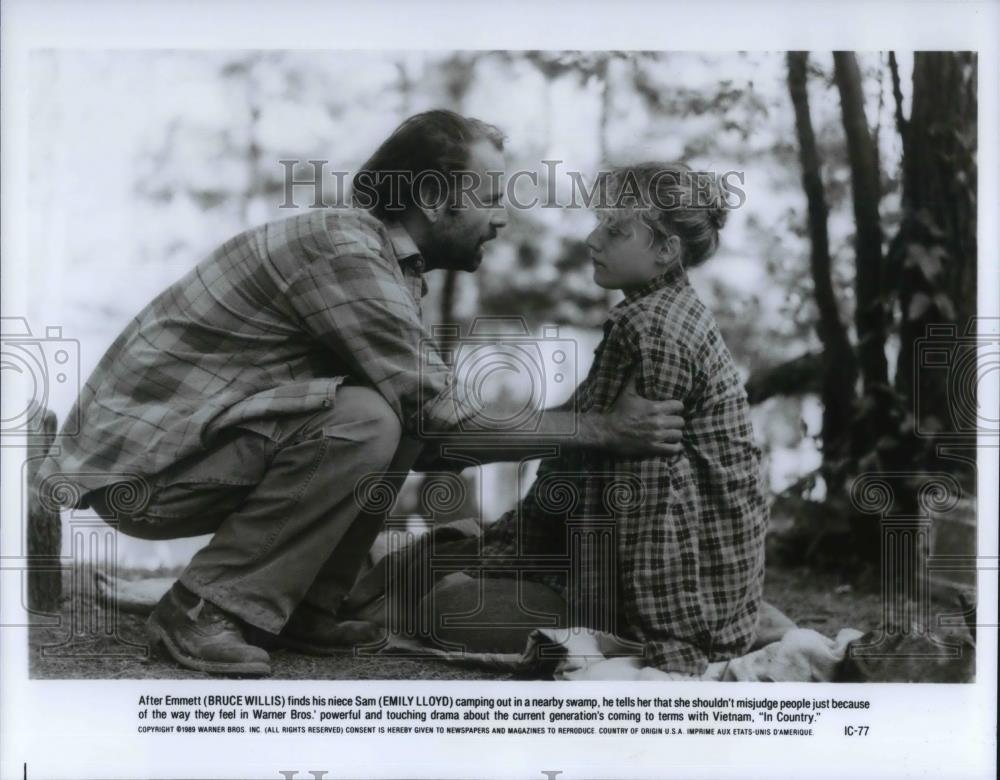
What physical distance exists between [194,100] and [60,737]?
6.61ft

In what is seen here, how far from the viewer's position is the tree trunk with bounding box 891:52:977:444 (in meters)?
4.37

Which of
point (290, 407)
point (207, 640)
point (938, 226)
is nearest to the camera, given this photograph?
point (290, 407)

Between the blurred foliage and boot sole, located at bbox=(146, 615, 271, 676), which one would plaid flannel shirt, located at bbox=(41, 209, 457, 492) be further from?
boot sole, located at bbox=(146, 615, 271, 676)

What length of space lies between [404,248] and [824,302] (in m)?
1.39

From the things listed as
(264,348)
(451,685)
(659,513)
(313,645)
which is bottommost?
(451,685)

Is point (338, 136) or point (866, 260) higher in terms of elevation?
point (338, 136)

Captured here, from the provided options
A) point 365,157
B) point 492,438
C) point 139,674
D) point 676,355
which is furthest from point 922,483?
point 139,674

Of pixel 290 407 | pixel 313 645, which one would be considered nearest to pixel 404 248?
pixel 290 407

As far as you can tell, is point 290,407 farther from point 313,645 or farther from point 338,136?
point 338,136

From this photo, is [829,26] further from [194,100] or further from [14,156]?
[14,156]

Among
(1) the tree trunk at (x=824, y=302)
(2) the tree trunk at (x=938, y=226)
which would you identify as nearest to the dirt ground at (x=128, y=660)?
(1) the tree trunk at (x=824, y=302)

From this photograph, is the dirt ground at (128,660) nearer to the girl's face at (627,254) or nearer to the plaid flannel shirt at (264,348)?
the plaid flannel shirt at (264,348)

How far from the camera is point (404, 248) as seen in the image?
4.16 m

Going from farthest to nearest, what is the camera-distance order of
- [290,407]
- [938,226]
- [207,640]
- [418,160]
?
[938,226]
[418,160]
[207,640]
[290,407]
